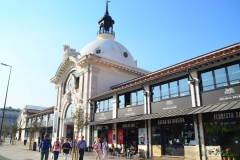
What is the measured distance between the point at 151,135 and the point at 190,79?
5.89 meters

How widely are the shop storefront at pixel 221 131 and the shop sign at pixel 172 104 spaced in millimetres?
1694

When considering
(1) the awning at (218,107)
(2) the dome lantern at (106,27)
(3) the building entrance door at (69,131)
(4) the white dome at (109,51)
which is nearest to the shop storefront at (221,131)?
(1) the awning at (218,107)

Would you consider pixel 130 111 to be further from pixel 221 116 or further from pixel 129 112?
pixel 221 116

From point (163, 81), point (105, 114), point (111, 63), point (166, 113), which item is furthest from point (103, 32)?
point (166, 113)

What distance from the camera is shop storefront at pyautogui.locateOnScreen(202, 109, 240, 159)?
41.5 ft

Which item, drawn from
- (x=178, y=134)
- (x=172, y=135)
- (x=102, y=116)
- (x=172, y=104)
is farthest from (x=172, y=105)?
(x=102, y=116)

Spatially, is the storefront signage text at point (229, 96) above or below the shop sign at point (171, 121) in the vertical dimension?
above

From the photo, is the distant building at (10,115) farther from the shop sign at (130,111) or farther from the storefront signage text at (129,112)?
the storefront signage text at (129,112)

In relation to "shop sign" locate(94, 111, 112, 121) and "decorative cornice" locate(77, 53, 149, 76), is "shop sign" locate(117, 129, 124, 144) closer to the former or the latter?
"shop sign" locate(94, 111, 112, 121)

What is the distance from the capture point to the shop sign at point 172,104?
15577 millimetres

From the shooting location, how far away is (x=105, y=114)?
77.9ft

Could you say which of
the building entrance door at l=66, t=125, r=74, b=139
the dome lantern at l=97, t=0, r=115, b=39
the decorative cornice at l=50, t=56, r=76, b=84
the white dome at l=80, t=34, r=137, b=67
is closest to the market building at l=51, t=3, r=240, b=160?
the decorative cornice at l=50, t=56, r=76, b=84

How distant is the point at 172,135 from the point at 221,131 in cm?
406

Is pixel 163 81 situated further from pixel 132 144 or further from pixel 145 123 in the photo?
pixel 132 144
